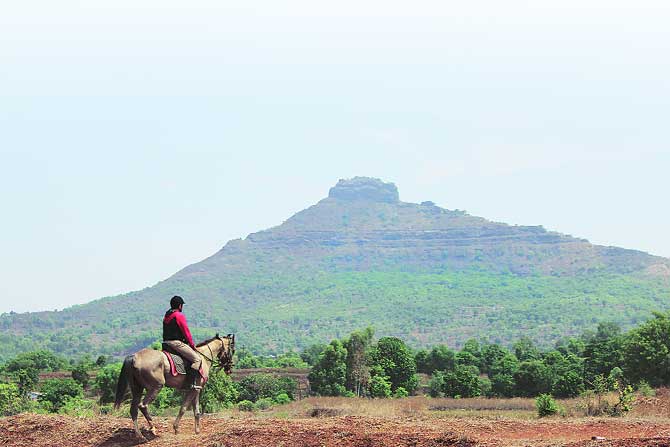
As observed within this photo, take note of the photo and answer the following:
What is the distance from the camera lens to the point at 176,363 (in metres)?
16.6

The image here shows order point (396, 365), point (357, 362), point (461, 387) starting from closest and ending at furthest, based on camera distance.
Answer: point (461, 387)
point (357, 362)
point (396, 365)

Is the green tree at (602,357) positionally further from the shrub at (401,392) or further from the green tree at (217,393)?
the green tree at (217,393)

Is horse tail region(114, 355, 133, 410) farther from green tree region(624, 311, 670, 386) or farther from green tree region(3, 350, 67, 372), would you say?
green tree region(3, 350, 67, 372)

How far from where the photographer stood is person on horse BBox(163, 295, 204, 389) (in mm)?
16734

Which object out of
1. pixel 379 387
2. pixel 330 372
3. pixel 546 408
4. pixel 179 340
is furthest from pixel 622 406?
pixel 330 372

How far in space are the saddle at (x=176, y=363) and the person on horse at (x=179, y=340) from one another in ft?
0.15

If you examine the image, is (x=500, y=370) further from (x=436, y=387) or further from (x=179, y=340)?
(x=179, y=340)

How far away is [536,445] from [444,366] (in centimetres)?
6012

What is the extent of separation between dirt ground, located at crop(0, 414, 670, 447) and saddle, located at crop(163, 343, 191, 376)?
4.05 ft

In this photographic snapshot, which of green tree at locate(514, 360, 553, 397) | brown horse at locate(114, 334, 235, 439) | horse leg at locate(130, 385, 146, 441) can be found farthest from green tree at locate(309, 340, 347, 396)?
horse leg at locate(130, 385, 146, 441)

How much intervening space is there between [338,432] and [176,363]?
354 centimetres

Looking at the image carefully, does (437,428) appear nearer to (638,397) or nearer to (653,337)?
(638,397)

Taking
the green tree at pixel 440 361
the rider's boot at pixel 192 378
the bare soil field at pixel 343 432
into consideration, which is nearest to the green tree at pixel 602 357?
the green tree at pixel 440 361

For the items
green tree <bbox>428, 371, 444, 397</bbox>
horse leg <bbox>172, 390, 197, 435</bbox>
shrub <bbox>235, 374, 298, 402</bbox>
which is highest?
horse leg <bbox>172, 390, 197, 435</bbox>
